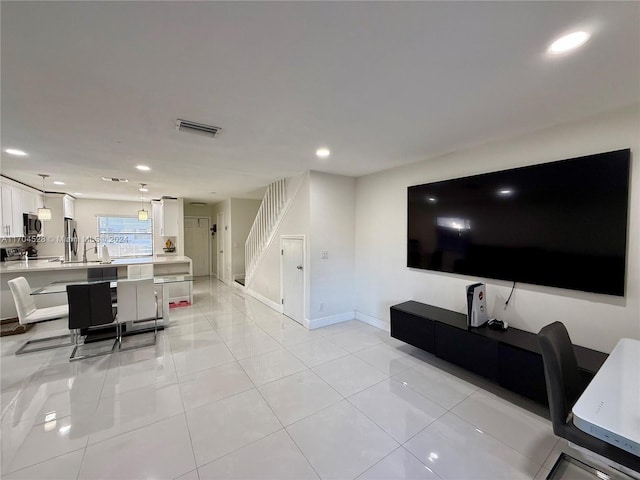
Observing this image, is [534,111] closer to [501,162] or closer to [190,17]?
[501,162]

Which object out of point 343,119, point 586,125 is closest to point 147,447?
point 343,119

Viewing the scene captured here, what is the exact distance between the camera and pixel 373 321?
4.29 meters

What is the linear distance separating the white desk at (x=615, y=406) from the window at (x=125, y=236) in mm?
9568

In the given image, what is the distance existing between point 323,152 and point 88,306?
355 cm

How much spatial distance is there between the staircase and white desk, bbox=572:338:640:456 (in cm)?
426

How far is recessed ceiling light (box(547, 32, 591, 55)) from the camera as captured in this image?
51.8 inches

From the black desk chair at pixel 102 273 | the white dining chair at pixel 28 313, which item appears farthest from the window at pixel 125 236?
the white dining chair at pixel 28 313

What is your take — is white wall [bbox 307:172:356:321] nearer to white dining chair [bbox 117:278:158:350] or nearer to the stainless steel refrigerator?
white dining chair [bbox 117:278:158:350]

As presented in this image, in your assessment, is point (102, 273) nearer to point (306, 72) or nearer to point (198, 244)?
point (198, 244)

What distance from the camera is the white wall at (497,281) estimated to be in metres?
2.05

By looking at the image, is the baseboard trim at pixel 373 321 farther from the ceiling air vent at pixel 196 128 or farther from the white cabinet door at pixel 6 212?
the white cabinet door at pixel 6 212

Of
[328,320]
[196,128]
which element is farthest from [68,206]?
[328,320]

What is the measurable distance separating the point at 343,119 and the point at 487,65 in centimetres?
107

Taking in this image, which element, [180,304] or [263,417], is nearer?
[263,417]
